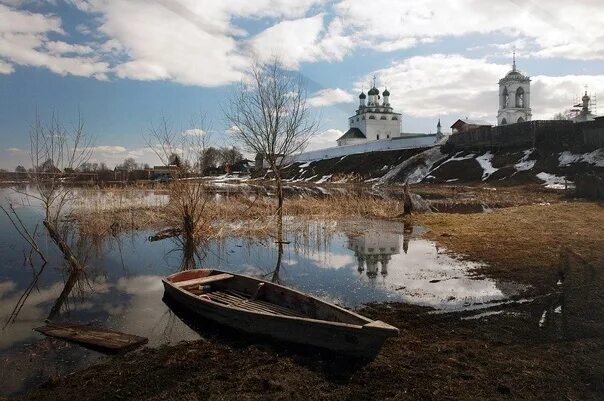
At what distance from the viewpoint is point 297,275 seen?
36.2ft

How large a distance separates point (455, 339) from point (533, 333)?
45.1 inches

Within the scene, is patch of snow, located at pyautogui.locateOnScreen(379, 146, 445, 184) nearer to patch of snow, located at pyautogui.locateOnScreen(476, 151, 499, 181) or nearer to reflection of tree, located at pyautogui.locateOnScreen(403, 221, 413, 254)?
patch of snow, located at pyautogui.locateOnScreen(476, 151, 499, 181)

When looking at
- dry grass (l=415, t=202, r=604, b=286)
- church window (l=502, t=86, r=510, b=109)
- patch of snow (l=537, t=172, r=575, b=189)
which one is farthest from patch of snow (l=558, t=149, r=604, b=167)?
church window (l=502, t=86, r=510, b=109)

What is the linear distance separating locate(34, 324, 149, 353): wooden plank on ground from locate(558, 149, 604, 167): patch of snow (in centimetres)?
4205

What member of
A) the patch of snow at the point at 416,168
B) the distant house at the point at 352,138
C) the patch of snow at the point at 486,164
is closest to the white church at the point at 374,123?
the distant house at the point at 352,138

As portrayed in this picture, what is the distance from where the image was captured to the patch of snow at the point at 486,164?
4692cm

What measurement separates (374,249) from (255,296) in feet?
21.2

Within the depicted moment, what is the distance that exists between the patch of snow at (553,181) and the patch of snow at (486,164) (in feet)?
20.6

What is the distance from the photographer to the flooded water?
6.89m

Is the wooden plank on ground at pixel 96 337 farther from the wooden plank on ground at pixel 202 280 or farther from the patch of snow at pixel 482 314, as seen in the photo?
the patch of snow at pixel 482 314

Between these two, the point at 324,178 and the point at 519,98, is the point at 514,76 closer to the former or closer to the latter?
the point at 519,98

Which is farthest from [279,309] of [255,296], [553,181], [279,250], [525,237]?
[553,181]

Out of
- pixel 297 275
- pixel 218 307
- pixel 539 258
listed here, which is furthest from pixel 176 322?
pixel 539 258

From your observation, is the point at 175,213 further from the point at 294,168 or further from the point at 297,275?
the point at 294,168
